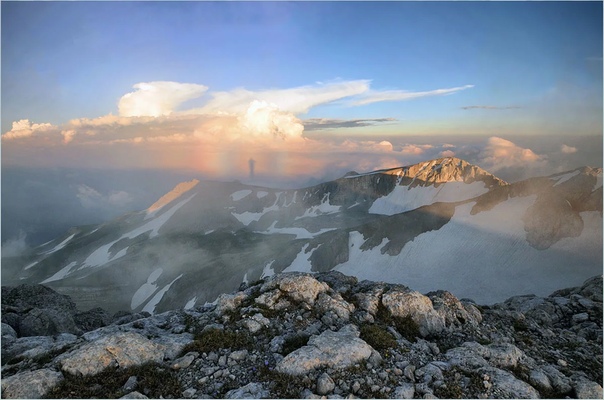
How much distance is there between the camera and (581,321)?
75.3 feet

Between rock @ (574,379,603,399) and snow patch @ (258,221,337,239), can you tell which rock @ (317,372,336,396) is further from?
snow patch @ (258,221,337,239)

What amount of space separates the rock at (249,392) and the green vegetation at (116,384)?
1737 millimetres

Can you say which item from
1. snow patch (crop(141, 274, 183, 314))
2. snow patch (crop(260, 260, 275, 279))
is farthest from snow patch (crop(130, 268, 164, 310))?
snow patch (crop(260, 260, 275, 279))

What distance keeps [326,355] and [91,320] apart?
25.9 metres

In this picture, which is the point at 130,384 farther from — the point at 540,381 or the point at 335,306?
the point at 540,381

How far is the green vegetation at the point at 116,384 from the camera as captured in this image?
30.9ft

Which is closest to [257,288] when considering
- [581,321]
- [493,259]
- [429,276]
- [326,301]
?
[326,301]

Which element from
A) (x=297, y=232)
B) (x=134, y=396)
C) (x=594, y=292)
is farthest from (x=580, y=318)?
(x=297, y=232)

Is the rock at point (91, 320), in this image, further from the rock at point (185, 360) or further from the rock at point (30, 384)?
the rock at point (185, 360)

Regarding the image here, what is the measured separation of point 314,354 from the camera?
1070cm

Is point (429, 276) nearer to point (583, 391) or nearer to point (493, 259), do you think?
point (493, 259)

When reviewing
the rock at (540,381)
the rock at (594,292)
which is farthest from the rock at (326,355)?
the rock at (594,292)

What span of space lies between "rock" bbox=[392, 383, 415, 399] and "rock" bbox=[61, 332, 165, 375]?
8363 mm

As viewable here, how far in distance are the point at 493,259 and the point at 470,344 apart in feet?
255
